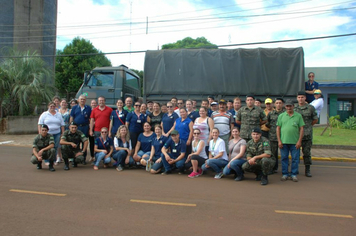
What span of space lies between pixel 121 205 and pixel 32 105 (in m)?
13.3

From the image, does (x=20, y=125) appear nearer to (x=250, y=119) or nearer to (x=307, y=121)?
(x=250, y=119)

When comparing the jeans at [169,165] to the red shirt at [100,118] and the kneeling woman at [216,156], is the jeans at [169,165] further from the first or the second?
the red shirt at [100,118]

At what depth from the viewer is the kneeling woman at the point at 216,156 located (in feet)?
20.5

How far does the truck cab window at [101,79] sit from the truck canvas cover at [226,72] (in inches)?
76.5

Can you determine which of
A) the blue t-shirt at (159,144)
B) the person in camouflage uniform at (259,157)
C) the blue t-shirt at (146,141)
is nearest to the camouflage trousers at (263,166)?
the person in camouflage uniform at (259,157)

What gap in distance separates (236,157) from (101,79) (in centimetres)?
699

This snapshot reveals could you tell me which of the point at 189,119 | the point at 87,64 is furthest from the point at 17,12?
the point at 189,119

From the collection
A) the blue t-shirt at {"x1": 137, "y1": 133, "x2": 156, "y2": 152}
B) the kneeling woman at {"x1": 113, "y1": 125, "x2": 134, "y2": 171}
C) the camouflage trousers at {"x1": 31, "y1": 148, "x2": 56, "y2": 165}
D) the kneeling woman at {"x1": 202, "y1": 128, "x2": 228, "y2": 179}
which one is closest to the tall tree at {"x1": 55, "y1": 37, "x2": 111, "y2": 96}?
the camouflage trousers at {"x1": 31, "y1": 148, "x2": 56, "y2": 165}

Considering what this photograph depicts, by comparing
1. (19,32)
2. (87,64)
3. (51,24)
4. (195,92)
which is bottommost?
(195,92)

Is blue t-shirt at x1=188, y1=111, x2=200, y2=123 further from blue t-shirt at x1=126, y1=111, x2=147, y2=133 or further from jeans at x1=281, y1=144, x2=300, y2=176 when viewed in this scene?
jeans at x1=281, y1=144, x2=300, y2=176

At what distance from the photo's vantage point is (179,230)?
11.2 ft

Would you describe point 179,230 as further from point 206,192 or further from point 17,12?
point 17,12

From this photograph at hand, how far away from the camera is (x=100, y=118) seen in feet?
25.3

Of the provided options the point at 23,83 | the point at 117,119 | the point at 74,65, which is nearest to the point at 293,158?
the point at 117,119
